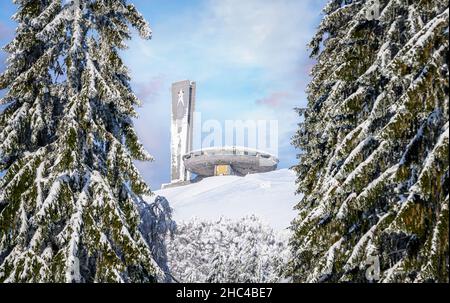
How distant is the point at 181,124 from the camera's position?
120 metres

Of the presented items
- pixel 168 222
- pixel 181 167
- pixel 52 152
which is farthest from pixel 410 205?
pixel 181 167

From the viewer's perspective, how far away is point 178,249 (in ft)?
199

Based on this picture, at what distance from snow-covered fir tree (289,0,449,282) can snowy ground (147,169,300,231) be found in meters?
47.7

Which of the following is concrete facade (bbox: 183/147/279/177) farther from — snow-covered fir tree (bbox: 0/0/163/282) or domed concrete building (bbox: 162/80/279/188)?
snow-covered fir tree (bbox: 0/0/163/282)

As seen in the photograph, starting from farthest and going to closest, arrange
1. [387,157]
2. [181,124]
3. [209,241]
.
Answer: [181,124], [209,241], [387,157]

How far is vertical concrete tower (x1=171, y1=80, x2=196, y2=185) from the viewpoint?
393 feet

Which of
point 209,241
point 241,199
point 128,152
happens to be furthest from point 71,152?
point 241,199

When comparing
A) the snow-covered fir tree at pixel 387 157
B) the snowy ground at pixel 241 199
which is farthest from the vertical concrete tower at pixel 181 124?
the snow-covered fir tree at pixel 387 157

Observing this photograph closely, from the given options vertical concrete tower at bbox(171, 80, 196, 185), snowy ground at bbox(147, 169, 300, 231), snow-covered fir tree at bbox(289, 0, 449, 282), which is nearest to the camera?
snow-covered fir tree at bbox(289, 0, 449, 282)

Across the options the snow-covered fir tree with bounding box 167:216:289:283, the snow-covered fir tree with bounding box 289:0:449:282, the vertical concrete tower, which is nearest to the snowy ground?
the snow-covered fir tree with bounding box 167:216:289:283

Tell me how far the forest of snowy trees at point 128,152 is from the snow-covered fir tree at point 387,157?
3cm

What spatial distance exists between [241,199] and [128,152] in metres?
63.5

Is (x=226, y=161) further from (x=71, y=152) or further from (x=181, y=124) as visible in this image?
(x=71, y=152)
